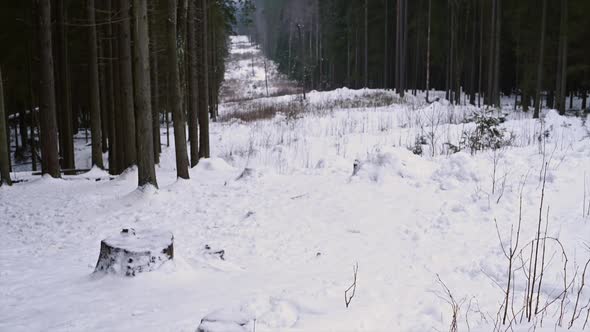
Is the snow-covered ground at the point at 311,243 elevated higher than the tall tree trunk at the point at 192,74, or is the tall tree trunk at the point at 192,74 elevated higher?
the tall tree trunk at the point at 192,74

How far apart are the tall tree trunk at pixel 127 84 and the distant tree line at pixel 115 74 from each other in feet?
0.07

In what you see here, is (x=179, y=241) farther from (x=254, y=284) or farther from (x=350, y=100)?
(x=350, y=100)

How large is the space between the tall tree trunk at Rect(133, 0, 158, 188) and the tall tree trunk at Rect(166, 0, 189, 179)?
0.95 m

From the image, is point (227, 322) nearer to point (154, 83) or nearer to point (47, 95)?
point (47, 95)

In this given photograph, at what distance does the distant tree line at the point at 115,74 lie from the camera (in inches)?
356

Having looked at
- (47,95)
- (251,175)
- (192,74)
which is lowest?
(251,175)

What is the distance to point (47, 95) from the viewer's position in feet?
36.8

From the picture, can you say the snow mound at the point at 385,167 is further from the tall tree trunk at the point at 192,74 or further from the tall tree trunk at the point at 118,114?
the tall tree trunk at the point at 118,114

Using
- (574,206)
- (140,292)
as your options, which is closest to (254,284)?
(140,292)

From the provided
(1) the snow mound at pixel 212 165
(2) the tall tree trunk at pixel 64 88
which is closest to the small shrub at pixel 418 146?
(1) the snow mound at pixel 212 165

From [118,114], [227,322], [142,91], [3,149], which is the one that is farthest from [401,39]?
[227,322]

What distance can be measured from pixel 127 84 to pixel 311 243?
6.89 metres

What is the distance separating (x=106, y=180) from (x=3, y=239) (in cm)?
448

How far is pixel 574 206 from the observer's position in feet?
19.5
